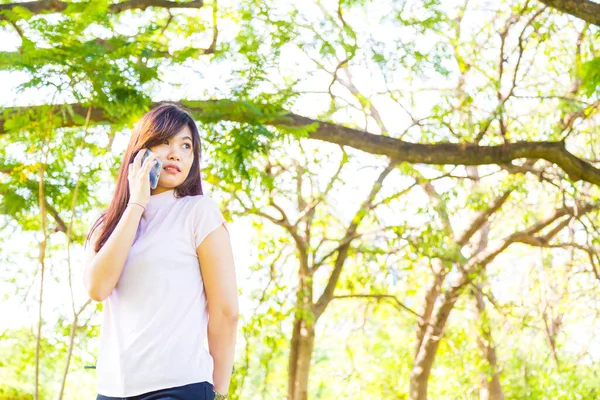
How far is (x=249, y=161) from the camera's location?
5512mm

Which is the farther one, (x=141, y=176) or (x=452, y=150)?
(x=452, y=150)

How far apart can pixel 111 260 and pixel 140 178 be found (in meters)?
0.19

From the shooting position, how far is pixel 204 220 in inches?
69.1

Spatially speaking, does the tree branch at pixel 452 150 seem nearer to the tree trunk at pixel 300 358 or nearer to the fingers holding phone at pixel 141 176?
the tree trunk at pixel 300 358

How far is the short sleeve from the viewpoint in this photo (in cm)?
174

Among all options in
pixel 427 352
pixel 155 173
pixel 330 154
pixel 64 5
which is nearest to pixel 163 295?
pixel 155 173

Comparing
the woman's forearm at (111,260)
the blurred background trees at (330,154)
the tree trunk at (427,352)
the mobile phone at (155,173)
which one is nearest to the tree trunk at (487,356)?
the blurred background trees at (330,154)

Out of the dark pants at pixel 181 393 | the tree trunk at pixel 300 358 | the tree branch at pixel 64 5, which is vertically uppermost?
the tree branch at pixel 64 5

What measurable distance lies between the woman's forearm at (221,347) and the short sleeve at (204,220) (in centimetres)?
18

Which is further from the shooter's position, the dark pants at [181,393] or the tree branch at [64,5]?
the tree branch at [64,5]

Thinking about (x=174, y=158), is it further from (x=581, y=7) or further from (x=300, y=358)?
(x=300, y=358)

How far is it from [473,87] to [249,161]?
288cm

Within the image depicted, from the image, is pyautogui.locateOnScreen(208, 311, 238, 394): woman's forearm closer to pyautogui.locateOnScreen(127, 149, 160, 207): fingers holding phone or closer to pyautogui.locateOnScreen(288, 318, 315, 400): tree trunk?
pyautogui.locateOnScreen(127, 149, 160, 207): fingers holding phone

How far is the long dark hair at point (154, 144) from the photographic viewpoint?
1.89 m
